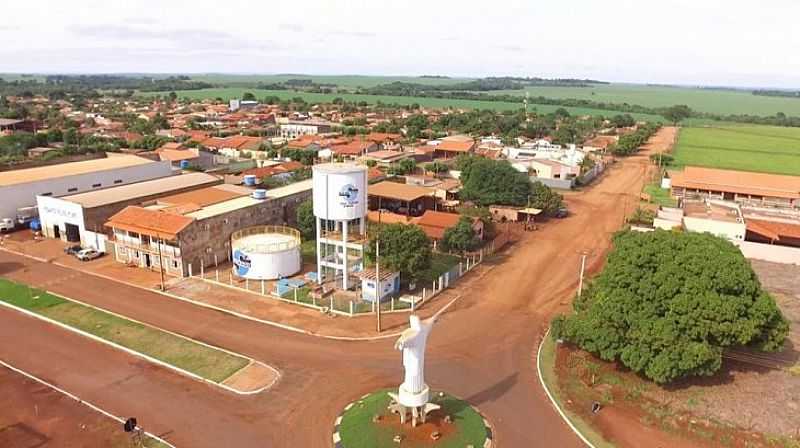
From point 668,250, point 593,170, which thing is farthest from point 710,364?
point 593,170

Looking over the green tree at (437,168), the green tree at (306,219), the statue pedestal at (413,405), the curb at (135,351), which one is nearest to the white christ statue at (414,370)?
the statue pedestal at (413,405)

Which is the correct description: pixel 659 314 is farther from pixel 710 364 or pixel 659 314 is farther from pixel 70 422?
pixel 70 422

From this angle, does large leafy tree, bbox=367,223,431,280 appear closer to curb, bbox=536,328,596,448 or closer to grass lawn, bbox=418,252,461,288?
grass lawn, bbox=418,252,461,288

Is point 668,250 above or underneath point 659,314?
above

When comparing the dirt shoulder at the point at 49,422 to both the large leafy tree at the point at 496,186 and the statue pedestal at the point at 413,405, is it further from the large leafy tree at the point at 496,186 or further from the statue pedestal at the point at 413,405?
the large leafy tree at the point at 496,186

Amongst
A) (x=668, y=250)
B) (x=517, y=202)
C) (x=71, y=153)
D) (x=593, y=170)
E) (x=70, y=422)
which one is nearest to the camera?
(x=70, y=422)

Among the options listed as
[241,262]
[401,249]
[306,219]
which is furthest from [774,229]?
[241,262]

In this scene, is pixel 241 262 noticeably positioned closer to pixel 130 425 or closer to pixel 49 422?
pixel 49 422
